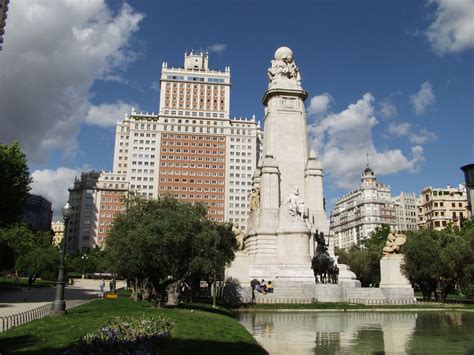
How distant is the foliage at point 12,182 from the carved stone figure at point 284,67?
27750 millimetres

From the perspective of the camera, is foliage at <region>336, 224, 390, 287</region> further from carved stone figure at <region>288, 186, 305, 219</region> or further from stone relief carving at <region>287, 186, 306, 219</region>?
carved stone figure at <region>288, 186, 305, 219</region>

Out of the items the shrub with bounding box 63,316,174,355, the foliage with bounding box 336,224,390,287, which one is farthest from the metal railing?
the foliage with bounding box 336,224,390,287

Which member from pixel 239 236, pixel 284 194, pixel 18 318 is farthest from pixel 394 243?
pixel 18 318

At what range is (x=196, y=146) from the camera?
440 feet

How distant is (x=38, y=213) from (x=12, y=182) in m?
113

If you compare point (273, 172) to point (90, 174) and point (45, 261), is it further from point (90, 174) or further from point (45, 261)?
point (90, 174)

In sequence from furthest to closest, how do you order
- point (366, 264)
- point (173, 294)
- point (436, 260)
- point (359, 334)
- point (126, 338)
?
point (366, 264) → point (436, 260) → point (173, 294) → point (359, 334) → point (126, 338)

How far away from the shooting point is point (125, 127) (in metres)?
151

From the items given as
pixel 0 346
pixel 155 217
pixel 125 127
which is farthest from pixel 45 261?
pixel 125 127

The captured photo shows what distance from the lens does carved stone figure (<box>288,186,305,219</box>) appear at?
39.5 metres

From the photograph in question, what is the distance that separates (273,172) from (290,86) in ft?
33.3

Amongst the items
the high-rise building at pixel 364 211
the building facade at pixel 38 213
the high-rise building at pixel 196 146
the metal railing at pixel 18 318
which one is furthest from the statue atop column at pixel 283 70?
the building facade at pixel 38 213

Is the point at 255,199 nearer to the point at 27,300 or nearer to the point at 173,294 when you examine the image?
the point at 173,294

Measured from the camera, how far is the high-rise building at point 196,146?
13162 cm
